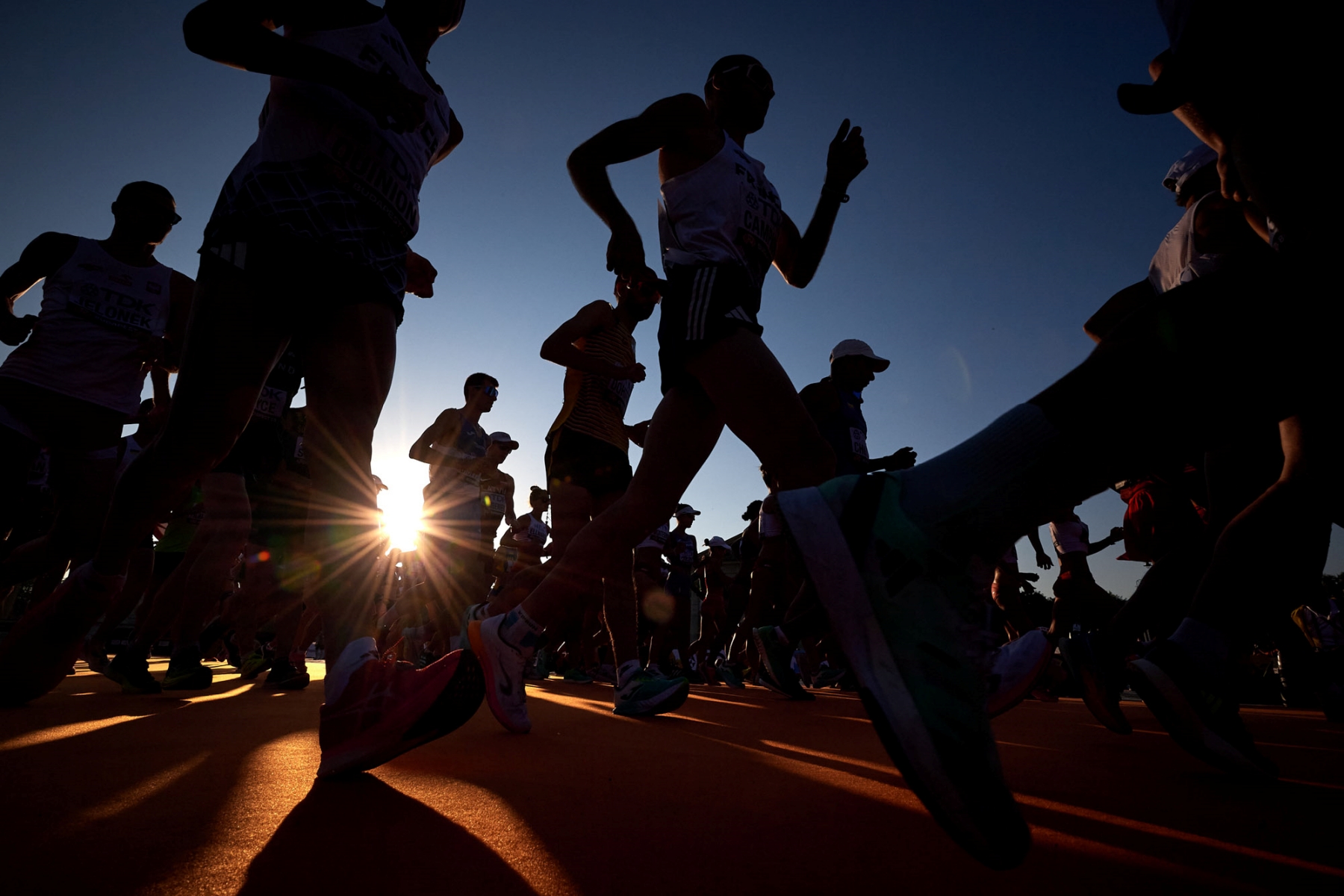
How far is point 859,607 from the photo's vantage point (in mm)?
893

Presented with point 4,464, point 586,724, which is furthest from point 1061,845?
point 4,464

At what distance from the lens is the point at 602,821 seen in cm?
102

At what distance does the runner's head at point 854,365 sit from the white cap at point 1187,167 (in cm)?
219

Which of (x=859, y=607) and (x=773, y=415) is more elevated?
(x=773, y=415)

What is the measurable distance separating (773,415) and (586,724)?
1.30 meters

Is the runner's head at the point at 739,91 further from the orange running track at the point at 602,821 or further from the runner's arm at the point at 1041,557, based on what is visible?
the runner's arm at the point at 1041,557

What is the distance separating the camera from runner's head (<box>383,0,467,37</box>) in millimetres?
1851

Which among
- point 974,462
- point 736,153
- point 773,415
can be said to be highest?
point 736,153

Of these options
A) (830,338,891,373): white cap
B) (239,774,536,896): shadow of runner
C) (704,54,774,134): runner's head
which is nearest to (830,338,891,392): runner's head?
(830,338,891,373): white cap

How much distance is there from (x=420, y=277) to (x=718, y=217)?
1068 millimetres

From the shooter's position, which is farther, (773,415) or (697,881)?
(773,415)

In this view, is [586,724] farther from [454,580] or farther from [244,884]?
[454,580]

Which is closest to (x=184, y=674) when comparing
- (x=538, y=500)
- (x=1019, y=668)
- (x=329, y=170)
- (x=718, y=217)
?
(x=329, y=170)

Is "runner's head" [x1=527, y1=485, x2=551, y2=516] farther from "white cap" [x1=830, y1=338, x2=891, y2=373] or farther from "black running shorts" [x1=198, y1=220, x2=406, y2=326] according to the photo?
"black running shorts" [x1=198, y1=220, x2=406, y2=326]
